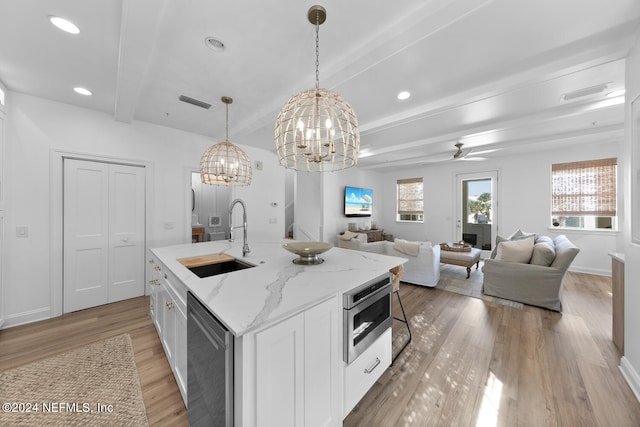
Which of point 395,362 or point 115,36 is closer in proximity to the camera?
point 115,36

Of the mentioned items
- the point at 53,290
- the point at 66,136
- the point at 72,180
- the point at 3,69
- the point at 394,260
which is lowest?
the point at 53,290

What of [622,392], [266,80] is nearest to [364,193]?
[266,80]

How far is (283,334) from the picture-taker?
3.16 ft

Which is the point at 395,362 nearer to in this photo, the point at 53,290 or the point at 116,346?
the point at 116,346

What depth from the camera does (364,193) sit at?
6727 mm

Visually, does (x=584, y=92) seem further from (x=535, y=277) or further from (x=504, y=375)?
(x=504, y=375)

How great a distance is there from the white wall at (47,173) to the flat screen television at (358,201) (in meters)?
3.83

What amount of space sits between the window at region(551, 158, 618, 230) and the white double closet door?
25.4ft

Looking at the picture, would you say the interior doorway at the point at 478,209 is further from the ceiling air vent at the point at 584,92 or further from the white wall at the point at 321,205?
the ceiling air vent at the point at 584,92

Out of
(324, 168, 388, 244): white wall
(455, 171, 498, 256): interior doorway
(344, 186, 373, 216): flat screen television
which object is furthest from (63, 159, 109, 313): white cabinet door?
(455, 171, 498, 256): interior doorway

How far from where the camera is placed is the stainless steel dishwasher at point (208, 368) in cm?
91

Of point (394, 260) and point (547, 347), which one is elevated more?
point (394, 260)

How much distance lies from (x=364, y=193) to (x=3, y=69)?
6.31 m

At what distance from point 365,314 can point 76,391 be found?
2.12 m
